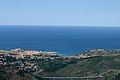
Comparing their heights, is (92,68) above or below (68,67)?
below

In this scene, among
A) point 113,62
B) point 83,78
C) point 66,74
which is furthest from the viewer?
point 113,62

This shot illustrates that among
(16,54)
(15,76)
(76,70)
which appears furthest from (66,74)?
(16,54)

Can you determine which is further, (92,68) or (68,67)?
(68,67)

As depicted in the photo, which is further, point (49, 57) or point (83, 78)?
point (49, 57)

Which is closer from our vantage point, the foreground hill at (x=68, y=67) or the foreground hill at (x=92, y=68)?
the foreground hill at (x=68, y=67)

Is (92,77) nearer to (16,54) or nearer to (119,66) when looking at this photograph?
(119,66)

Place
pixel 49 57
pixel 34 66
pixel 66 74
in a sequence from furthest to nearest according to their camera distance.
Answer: pixel 49 57
pixel 34 66
pixel 66 74

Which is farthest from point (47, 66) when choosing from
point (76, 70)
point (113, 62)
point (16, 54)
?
point (16, 54)

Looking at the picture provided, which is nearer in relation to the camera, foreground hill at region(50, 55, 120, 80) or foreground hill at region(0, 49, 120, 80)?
foreground hill at region(0, 49, 120, 80)

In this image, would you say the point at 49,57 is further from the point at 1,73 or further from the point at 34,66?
the point at 1,73
